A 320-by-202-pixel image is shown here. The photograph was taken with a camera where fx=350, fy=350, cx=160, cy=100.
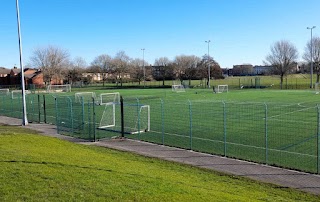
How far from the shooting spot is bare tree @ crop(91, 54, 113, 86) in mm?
118275

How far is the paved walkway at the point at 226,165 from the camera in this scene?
1045 cm

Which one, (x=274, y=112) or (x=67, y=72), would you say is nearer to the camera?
(x=274, y=112)

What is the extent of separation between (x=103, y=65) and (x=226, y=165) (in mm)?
112892

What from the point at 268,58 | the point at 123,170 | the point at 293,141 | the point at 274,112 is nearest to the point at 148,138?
the point at 293,141

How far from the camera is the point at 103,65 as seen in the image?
4811 inches

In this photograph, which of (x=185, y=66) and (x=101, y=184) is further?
(x=185, y=66)

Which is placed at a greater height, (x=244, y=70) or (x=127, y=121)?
(x=244, y=70)

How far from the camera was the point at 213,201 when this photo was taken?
6945 mm

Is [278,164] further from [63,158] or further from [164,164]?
[63,158]

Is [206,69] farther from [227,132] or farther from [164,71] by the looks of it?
[227,132]

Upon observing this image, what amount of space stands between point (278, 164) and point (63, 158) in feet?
24.3

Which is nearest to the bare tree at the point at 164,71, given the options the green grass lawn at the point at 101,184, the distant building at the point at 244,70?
the distant building at the point at 244,70

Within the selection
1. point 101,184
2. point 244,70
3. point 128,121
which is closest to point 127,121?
point 128,121

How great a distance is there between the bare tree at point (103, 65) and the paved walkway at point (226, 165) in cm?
10171
